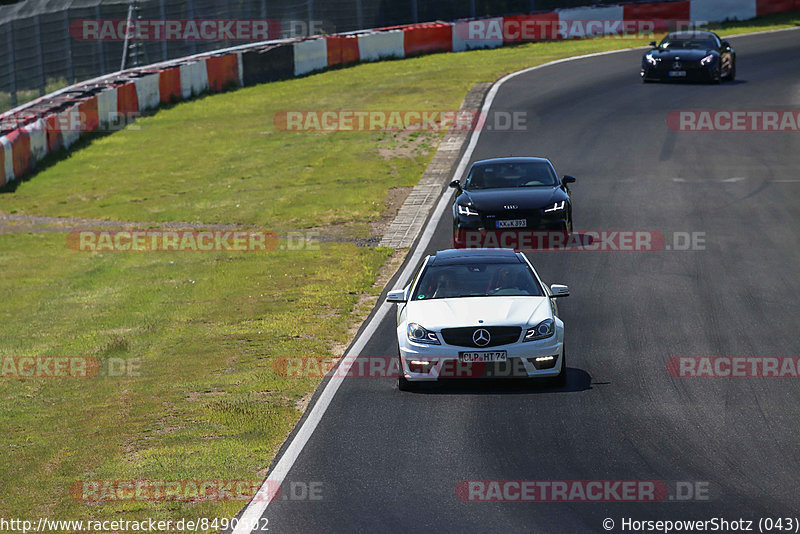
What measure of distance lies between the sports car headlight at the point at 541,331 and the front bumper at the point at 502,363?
53 millimetres

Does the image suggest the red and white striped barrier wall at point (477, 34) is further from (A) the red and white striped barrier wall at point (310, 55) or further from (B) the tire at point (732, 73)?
(B) the tire at point (732, 73)

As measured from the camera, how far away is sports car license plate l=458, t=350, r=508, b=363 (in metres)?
11.7

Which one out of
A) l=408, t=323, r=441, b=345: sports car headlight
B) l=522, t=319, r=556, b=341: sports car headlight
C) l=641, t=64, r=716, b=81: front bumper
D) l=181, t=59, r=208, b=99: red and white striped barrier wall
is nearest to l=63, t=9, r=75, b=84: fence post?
l=181, t=59, r=208, b=99: red and white striped barrier wall

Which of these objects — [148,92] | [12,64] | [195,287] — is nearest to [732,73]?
[148,92]

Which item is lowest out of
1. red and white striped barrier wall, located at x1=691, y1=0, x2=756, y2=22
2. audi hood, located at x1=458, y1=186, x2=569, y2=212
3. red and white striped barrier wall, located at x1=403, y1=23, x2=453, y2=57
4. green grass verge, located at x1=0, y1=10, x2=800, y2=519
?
green grass verge, located at x1=0, y1=10, x2=800, y2=519

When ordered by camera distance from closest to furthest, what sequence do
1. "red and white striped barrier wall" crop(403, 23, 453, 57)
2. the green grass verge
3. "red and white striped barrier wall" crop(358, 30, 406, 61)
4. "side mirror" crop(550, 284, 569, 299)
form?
the green grass verge
"side mirror" crop(550, 284, 569, 299)
"red and white striped barrier wall" crop(358, 30, 406, 61)
"red and white striped barrier wall" crop(403, 23, 453, 57)

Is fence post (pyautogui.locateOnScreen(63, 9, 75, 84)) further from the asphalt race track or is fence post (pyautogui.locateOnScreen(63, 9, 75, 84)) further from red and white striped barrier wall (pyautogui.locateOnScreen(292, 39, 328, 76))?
the asphalt race track

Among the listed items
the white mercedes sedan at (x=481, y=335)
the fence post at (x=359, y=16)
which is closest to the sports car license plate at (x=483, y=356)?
the white mercedes sedan at (x=481, y=335)

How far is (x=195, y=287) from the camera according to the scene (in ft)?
63.6

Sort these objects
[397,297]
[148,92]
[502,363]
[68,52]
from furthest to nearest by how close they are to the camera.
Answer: [68,52] → [148,92] → [397,297] → [502,363]

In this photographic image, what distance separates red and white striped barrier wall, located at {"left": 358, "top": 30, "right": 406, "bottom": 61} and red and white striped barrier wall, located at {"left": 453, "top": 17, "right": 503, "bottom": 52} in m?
2.34

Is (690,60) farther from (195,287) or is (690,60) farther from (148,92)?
(195,287)

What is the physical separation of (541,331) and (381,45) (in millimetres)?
31839

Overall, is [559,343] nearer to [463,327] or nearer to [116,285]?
[463,327]
